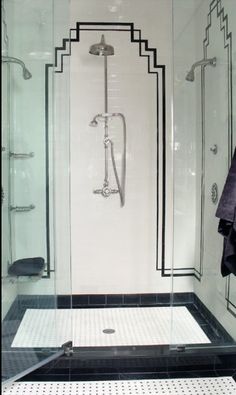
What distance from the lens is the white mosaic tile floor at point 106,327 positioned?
2079 mm

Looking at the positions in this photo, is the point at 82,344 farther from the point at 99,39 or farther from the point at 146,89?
the point at 99,39

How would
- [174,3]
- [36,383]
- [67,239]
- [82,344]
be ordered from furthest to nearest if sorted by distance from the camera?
[174,3] → [67,239] → [82,344] → [36,383]

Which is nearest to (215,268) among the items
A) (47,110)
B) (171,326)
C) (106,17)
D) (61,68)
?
(171,326)

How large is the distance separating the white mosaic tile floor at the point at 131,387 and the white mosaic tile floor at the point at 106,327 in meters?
0.21

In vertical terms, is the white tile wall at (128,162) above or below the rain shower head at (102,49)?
below

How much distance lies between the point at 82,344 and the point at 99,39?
6.70 ft

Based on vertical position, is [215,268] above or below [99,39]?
below

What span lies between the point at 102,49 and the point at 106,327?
1825mm

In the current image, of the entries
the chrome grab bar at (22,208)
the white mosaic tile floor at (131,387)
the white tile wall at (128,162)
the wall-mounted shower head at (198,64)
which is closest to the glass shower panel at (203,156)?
the wall-mounted shower head at (198,64)

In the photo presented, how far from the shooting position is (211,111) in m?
2.51

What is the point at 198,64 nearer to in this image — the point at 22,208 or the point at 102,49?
the point at 102,49

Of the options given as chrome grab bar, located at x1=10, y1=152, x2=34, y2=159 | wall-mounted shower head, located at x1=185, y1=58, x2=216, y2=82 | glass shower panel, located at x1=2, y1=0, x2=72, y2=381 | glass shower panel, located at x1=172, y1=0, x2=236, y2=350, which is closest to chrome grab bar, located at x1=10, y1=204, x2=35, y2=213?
glass shower panel, located at x1=2, y1=0, x2=72, y2=381

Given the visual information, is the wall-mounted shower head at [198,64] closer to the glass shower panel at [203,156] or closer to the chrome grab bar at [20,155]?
the glass shower panel at [203,156]

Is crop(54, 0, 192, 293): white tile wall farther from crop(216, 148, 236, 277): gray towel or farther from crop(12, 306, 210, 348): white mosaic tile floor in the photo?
crop(216, 148, 236, 277): gray towel
